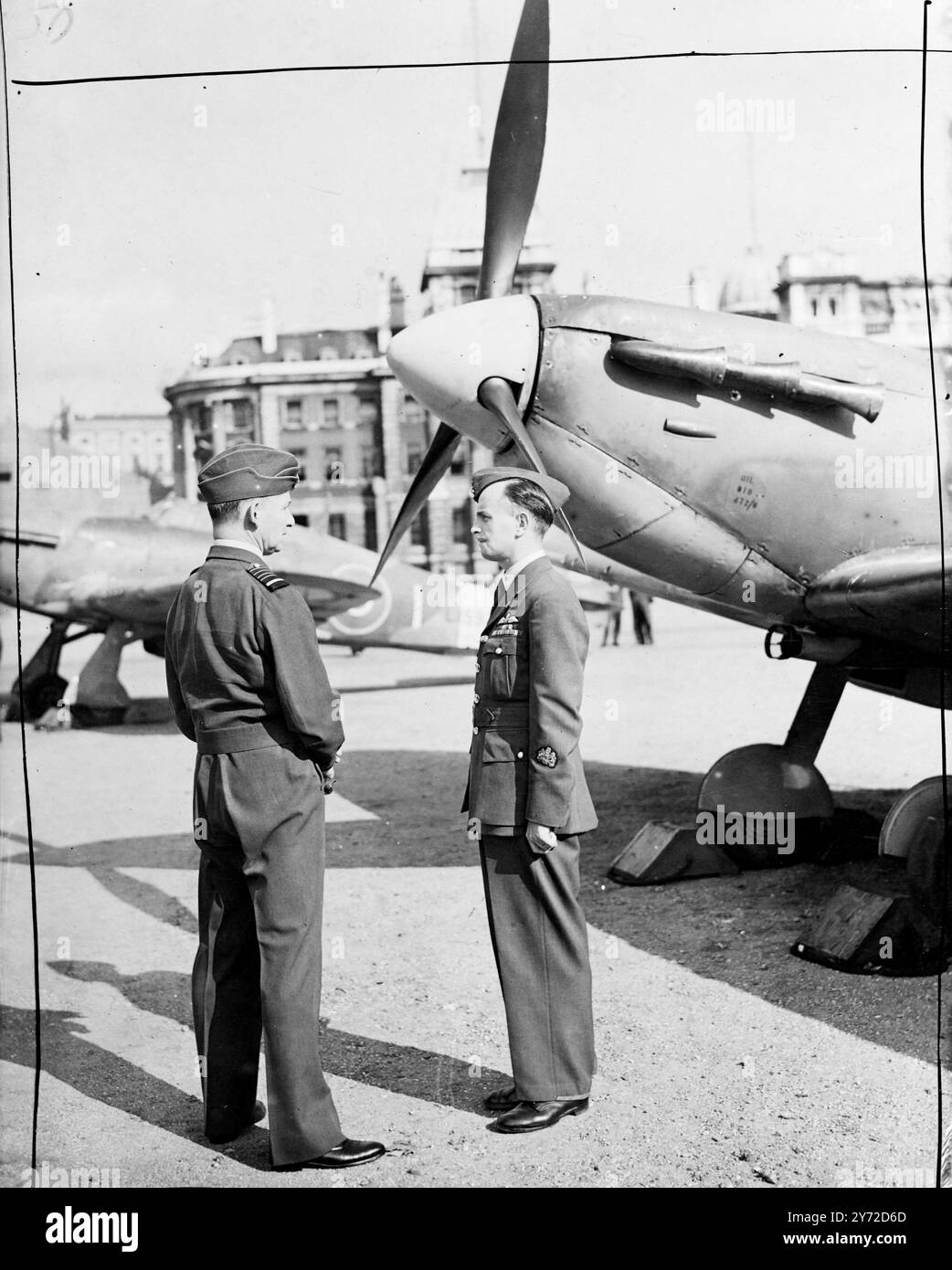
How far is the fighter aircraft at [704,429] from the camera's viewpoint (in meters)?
4.42

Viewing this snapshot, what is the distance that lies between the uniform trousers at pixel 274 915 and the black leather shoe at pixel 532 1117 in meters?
0.43

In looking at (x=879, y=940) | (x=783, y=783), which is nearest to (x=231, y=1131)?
(x=879, y=940)

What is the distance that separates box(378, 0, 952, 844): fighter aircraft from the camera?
4418 mm

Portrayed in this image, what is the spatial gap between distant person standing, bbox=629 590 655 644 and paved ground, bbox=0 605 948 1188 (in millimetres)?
9827

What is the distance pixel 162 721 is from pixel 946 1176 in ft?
36.2

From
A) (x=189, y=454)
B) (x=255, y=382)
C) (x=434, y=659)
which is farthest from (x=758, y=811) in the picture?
(x=189, y=454)

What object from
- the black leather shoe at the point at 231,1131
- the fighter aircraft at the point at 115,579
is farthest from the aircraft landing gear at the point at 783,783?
the fighter aircraft at the point at 115,579

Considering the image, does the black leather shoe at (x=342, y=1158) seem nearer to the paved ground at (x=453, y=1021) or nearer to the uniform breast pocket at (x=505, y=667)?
the paved ground at (x=453, y=1021)

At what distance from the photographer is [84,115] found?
3695 millimetres

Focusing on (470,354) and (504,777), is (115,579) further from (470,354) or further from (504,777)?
(504,777)

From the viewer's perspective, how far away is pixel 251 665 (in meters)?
2.81

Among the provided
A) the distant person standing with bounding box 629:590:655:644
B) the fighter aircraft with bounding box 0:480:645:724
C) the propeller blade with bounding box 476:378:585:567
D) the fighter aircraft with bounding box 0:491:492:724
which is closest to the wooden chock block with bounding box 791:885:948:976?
the propeller blade with bounding box 476:378:585:567

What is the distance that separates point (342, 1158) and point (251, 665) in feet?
4.07
